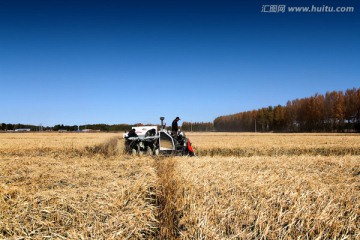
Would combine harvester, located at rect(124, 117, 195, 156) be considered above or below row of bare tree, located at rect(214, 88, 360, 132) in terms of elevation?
below

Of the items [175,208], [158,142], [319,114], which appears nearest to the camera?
[175,208]

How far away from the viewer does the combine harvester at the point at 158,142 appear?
1515cm

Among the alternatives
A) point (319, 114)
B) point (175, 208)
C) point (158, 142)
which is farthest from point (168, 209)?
point (319, 114)

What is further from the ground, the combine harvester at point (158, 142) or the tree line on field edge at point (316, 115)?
the tree line on field edge at point (316, 115)

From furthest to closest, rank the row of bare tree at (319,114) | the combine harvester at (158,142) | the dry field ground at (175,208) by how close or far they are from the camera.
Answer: the row of bare tree at (319,114), the combine harvester at (158,142), the dry field ground at (175,208)

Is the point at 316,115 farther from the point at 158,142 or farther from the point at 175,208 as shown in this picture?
the point at 175,208

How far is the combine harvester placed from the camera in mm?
15145

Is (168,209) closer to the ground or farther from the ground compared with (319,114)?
closer to the ground

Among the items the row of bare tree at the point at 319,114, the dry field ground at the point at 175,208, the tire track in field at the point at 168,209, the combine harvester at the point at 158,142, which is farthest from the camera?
the row of bare tree at the point at 319,114

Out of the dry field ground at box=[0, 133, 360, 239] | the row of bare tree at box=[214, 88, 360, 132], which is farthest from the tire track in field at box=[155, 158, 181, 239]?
the row of bare tree at box=[214, 88, 360, 132]

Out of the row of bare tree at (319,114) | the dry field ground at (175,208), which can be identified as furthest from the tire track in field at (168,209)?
the row of bare tree at (319,114)

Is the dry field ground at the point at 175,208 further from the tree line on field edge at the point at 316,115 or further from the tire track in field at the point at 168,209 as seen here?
the tree line on field edge at the point at 316,115

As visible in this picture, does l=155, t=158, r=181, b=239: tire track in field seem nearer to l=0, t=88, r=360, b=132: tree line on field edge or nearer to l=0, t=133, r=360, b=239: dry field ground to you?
l=0, t=133, r=360, b=239: dry field ground

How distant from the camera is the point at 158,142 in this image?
16641 millimetres
